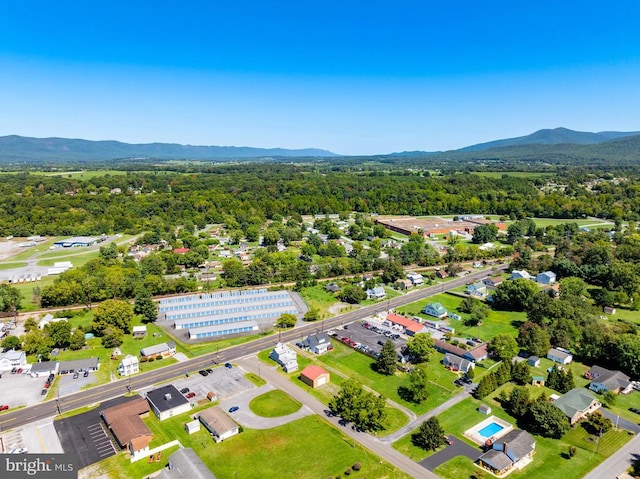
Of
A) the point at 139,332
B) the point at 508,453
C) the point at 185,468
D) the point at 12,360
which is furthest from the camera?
the point at 139,332

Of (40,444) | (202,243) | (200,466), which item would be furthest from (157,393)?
(202,243)

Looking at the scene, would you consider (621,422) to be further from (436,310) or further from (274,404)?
(274,404)

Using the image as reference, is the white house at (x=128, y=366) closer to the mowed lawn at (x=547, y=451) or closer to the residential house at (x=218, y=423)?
the residential house at (x=218, y=423)

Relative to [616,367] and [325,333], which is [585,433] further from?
[325,333]

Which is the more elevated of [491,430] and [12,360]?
[12,360]
